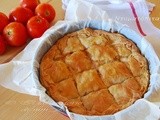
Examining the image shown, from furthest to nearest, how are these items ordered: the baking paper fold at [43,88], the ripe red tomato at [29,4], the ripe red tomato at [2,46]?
the ripe red tomato at [29,4] → the ripe red tomato at [2,46] → the baking paper fold at [43,88]

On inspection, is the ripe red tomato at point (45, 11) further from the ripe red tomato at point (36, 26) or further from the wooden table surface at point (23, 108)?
the wooden table surface at point (23, 108)

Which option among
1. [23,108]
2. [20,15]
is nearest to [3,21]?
[20,15]

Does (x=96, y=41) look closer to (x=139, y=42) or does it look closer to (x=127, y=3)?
(x=139, y=42)

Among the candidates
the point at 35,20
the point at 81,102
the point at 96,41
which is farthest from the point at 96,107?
the point at 35,20

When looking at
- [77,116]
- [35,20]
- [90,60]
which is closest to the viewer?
[77,116]

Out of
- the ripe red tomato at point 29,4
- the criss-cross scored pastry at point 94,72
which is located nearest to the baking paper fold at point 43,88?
the criss-cross scored pastry at point 94,72

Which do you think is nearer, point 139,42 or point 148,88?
point 148,88

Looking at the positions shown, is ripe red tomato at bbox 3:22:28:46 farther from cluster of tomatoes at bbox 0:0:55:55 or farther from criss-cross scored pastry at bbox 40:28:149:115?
criss-cross scored pastry at bbox 40:28:149:115
